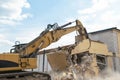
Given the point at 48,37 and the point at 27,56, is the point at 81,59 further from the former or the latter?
the point at 27,56

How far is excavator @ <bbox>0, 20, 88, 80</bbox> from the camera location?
9.80 meters

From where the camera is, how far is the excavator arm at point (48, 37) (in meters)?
11.2

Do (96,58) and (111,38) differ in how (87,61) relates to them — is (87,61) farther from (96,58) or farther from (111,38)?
(111,38)

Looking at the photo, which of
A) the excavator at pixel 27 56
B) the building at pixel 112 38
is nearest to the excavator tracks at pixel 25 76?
the excavator at pixel 27 56

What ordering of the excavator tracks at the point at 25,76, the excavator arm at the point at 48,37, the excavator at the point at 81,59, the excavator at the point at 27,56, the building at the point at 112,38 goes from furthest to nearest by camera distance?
the building at the point at 112,38
the excavator at the point at 81,59
the excavator arm at the point at 48,37
the excavator at the point at 27,56
the excavator tracks at the point at 25,76

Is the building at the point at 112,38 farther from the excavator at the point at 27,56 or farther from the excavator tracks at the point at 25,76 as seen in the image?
the excavator tracks at the point at 25,76

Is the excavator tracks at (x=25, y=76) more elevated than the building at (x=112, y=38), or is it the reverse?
the building at (x=112, y=38)

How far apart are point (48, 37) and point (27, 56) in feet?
4.91

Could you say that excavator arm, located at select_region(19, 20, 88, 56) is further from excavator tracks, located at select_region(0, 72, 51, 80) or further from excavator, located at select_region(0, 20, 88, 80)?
excavator tracks, located at select_region(0, 72, 51, 80)

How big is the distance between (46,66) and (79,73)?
19.5ft

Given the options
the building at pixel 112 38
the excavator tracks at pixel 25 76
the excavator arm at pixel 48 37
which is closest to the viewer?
the excavator tracks at pixel 25 76

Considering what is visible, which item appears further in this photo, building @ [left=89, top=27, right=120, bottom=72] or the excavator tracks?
building @ [left=89, top=27, right=120, bottom=72]

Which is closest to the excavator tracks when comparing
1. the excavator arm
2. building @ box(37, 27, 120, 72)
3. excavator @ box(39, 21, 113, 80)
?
the excavator arm

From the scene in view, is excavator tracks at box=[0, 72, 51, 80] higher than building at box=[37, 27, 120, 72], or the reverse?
building at box=[37, 27, 120, 72]
